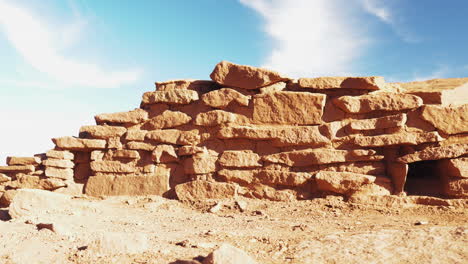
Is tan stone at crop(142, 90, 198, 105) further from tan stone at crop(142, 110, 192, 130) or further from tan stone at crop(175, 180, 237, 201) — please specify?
tan stone at crop(175, 180, 237, 201)

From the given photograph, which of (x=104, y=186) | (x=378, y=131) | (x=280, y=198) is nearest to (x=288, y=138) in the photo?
(x=280, y=198)

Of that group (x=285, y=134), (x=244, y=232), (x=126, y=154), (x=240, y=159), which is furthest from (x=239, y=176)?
(x=126, y=154)

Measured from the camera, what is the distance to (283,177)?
5.93 m

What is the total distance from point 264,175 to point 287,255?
291 cm

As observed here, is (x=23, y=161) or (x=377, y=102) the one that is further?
(x=23, y=161)

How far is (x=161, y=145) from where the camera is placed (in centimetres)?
677

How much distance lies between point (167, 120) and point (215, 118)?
3.54 ft

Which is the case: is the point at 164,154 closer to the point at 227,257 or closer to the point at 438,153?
the point at 227,257

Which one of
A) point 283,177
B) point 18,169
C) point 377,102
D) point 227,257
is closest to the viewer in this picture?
point 227,257

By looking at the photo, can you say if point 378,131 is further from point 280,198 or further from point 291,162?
point 280,198

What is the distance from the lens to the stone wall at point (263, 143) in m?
5.72

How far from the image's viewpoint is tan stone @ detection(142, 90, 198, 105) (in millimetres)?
6996

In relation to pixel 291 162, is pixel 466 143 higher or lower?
higher

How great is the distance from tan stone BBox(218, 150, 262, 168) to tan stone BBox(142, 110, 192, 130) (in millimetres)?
1134
